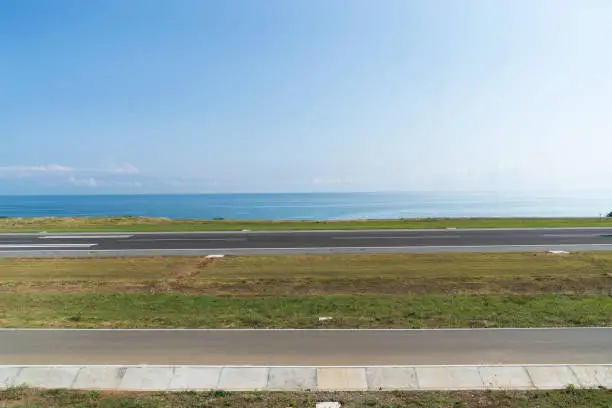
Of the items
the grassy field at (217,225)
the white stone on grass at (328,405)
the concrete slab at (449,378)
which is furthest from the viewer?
the grassy field at (217,225)

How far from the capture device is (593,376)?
368 inches

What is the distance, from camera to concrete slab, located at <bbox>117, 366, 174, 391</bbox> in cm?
911

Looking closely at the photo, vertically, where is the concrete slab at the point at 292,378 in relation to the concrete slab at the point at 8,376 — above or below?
above

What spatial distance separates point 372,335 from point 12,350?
9.97 meters

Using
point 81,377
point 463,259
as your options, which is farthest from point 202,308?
point 463,259

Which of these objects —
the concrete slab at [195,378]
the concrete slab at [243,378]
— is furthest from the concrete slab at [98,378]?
the concrete slab at [243,378]

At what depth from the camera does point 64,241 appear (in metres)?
31.3

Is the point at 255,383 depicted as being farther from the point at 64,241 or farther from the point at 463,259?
the point at 64,241

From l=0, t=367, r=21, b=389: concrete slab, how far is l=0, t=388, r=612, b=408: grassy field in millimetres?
319

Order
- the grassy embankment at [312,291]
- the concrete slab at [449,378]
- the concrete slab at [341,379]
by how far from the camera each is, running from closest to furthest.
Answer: the concrete slab at [341,379], the concrete slab at [449,378], the grassy embankment at [312,291]

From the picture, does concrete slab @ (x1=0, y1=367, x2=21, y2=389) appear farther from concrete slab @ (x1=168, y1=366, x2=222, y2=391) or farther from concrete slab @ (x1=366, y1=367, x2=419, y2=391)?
concrete slab @ (x1=366, y1=367, x2=419, y2=391)

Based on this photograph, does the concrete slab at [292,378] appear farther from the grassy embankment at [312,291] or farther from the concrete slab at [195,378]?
the grassy embankment at [312,291]

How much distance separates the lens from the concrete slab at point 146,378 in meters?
9.11

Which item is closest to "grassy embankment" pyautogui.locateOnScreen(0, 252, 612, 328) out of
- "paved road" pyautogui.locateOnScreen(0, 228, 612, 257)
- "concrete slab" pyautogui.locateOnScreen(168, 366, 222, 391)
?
"paved road" pyautogui.locateOnScreen(0, 228, 612, 257)
